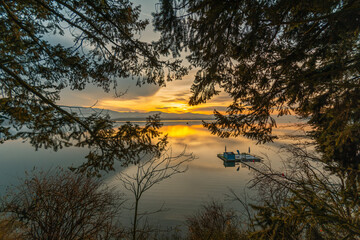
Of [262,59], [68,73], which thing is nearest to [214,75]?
[262,59]

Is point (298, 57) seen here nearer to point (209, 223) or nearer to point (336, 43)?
point (336, 43)

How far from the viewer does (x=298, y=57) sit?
3.33 metres

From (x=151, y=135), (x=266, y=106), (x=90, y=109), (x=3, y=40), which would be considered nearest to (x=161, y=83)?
(x=151, y=135)

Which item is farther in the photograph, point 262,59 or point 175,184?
point 175,184

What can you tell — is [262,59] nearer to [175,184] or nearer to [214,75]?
[214,75]

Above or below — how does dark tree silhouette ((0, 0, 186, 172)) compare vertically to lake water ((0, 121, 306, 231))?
above

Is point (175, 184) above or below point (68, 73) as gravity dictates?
below

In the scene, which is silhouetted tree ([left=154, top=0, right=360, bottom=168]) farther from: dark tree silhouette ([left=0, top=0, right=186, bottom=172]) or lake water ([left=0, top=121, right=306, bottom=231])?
lake water ([left=0, top=121, right=306, bottom=231])

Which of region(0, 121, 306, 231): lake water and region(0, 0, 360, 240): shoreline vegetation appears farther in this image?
region(0, 121, 306, 231): lake water

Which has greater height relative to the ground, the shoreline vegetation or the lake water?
the shoreline vegetation

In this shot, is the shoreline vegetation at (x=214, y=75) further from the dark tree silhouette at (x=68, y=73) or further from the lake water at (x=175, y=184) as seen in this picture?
the lake water at (x=175, y=184)

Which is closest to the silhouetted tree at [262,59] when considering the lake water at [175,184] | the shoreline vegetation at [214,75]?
the shoreline vegetation at [214,75]

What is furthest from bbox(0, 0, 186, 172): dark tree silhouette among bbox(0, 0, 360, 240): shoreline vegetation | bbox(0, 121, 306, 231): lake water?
bbox(0, 121, 306, 231): lake water

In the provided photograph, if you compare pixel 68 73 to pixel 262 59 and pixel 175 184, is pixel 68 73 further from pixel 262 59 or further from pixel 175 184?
pixel 175 184
